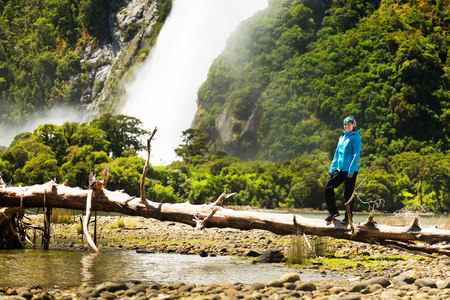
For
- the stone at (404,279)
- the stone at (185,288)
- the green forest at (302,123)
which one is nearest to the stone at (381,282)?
the stone at (404,279)

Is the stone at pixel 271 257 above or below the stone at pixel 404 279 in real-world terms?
above

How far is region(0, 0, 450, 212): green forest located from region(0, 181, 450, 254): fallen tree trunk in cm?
5029

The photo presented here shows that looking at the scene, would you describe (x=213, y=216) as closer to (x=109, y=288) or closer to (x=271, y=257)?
(x=271, y=257)

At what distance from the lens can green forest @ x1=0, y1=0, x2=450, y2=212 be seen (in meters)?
71.7

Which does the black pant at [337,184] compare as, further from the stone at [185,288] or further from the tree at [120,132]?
the tree at [120,132]

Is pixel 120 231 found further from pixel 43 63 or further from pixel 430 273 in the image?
pixel 43 63

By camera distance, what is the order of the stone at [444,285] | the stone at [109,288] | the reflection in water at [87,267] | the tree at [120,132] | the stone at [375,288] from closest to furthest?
the stone at [444,285] < the stone at [375,288] < the stone at [109,288] < the reflection in water at [87,267] < the tree at [120,132]

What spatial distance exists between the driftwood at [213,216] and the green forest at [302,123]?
50201 mm

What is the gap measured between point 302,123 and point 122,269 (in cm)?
9889

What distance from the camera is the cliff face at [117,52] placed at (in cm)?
14775

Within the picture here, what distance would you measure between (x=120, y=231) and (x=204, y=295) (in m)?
14.1

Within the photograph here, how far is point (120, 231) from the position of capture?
22.4m

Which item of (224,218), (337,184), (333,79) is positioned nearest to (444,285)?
(337,184)

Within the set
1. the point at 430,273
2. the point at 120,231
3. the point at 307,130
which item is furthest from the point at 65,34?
the point at 430,273
